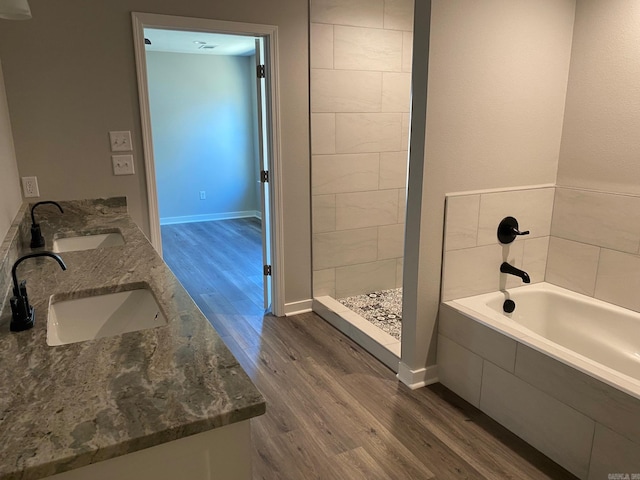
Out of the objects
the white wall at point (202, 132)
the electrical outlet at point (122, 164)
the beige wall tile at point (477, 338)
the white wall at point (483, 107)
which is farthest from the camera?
the white wall at point (202, 132)

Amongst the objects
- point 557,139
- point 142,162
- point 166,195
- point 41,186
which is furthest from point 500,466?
point 166,195

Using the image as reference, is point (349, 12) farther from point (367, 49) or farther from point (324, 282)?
point (324, 282)

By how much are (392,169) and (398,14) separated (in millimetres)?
1192

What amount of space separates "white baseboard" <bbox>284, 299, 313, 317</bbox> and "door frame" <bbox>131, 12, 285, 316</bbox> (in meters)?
0.04

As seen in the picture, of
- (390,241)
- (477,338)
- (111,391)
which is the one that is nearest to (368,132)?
(390,241)

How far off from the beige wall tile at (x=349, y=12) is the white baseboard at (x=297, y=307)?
2.10 m

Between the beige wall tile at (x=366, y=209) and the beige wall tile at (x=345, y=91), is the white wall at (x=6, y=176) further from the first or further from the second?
the beige wall tile at (x=366, y=209)

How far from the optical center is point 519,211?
106 inches

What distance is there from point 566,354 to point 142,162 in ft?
8.50

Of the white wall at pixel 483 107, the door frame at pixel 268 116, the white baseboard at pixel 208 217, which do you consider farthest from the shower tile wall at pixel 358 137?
the white baseboard at pixel 208 217

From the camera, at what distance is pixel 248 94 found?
7.49 m

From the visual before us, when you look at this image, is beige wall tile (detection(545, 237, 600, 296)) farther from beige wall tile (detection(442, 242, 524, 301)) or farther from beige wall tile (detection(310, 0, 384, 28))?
beige wall tile (detection(310, 0, 384, 28))

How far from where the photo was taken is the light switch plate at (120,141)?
2.87 meters

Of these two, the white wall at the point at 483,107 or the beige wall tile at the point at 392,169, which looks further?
the beige wall tile at the point at 392,169
